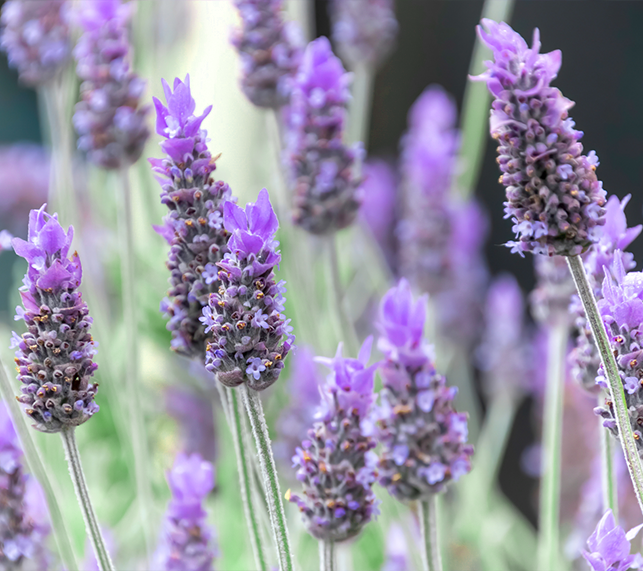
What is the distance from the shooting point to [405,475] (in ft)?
1.90

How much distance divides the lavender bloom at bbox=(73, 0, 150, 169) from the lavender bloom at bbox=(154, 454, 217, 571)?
1.37 feet

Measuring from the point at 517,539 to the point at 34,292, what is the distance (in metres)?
1.15

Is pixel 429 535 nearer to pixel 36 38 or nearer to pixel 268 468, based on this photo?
pixel 268 468

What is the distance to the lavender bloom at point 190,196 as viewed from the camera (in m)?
0.50

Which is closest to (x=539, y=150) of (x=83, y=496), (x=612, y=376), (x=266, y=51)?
(x=612, y=376)

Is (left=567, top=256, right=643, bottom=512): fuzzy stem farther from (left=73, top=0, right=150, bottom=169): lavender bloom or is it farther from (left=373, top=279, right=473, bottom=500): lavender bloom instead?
(left=73, top=0, right=150, bottom=169): lavender bloom

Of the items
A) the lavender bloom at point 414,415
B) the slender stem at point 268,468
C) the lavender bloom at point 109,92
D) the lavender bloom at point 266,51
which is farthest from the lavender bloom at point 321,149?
the slender stem at point 268,468

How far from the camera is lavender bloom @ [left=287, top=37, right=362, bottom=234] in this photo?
0.82 metres

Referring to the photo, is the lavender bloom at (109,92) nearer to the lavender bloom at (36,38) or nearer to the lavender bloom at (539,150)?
the lavender bloom at (36,38)

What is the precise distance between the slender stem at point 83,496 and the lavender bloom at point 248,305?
0.40 ft

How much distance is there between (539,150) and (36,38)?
2.48 feet

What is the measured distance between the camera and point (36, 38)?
0.98 m

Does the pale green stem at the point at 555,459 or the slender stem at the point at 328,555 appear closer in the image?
the slender stem at the point at 328,555

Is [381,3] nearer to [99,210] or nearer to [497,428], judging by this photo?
[99,210]
